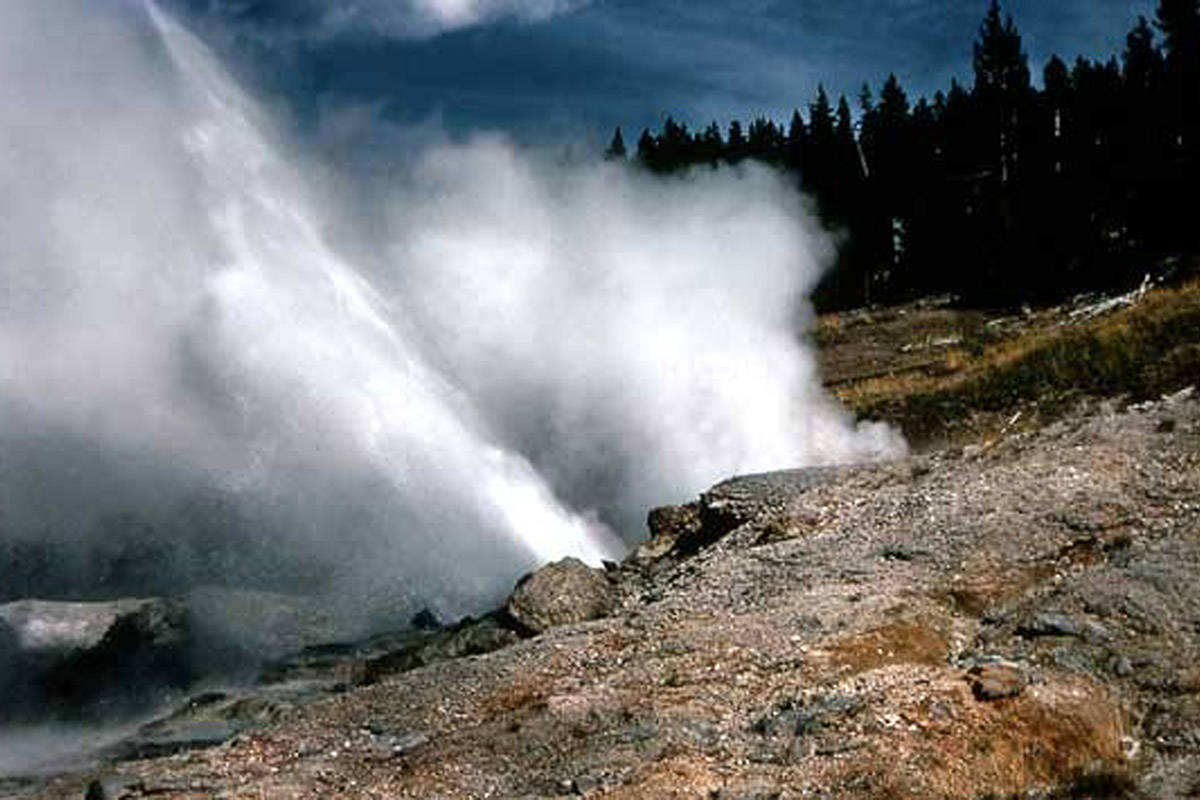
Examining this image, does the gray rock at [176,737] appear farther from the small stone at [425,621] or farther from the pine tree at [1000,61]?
the pine tree at [1000,61]

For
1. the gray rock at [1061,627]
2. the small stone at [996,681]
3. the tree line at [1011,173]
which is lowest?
the small stone at [996,681]

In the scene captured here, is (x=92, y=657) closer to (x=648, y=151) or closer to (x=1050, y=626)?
(x=1050, y=626)

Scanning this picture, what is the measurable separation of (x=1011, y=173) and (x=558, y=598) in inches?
2296

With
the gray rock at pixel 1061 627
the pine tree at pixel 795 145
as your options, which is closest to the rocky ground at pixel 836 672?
the gray rock at pixel 1061 627

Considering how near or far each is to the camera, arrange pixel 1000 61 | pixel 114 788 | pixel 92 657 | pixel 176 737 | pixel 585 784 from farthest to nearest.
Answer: pixel 1000 61
pixel 92 657
pixel 176 737
pixel 114 788
pixel 585 784

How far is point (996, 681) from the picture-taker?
11508mm

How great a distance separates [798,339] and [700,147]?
55.1 m

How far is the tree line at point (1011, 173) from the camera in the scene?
6091cm

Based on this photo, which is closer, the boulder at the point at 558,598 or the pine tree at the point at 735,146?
the boulder at the point at 558,598

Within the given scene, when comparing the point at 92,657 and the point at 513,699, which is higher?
the point at 92,657

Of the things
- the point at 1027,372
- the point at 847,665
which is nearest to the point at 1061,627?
the point at 847,665

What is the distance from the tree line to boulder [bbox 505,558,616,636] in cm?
4017

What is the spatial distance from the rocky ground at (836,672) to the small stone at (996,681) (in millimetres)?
34

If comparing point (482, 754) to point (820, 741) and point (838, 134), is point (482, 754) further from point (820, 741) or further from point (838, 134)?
point (838, 134)
